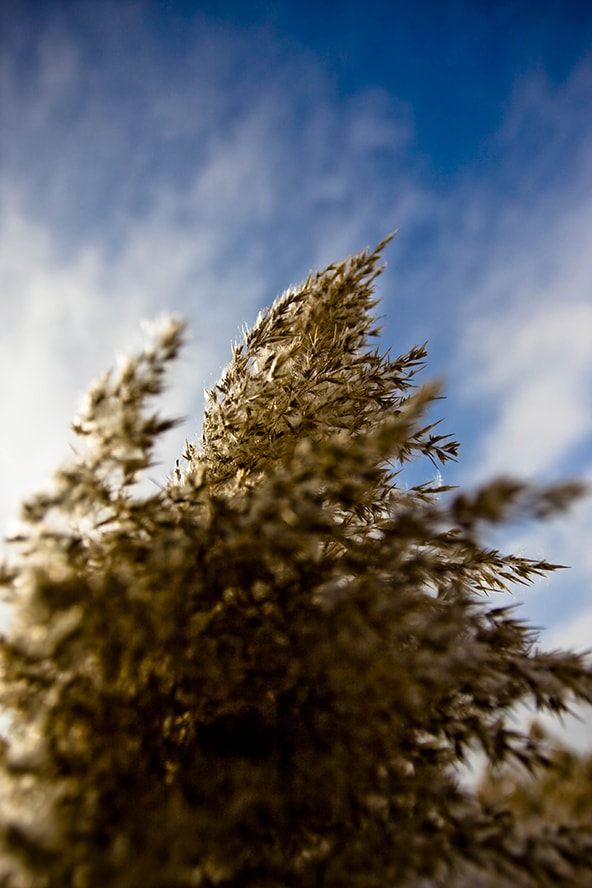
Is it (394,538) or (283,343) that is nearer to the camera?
(394,538)

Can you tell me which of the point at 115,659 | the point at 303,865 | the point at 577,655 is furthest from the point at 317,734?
the point at 577,655

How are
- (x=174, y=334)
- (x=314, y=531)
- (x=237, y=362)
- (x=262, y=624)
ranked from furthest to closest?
1. (x=237, y=362)
2. (x=174, y=334)
3. (x=262, y=624)
4. (x=314, y=531)

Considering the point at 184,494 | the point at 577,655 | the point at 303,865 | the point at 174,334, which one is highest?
the point at 174,334

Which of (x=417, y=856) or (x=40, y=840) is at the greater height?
(x=40, y=840)

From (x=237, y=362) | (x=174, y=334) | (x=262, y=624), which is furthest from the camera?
(x=237, y=362)

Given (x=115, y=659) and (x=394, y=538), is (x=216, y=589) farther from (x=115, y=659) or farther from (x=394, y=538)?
(x=394, y=538)

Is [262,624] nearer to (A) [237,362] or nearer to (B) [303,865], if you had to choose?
(B) [303,865]
